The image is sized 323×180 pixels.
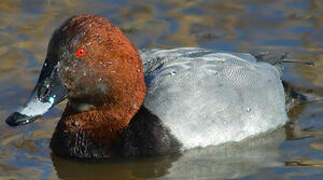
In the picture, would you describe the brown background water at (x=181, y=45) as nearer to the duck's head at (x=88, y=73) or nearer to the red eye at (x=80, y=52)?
the duck's head at (x=88, y=73)

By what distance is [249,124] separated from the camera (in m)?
6.99

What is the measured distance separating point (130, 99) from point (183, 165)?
72cm

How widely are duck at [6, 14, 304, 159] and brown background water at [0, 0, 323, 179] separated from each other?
0.15m

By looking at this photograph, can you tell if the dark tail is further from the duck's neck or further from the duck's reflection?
the duck's neck

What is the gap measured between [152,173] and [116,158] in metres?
0.34

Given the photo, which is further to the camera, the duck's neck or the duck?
the duck's neck

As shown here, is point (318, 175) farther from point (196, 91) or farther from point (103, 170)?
point (103, 170)

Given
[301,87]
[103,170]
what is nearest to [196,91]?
[103,170]

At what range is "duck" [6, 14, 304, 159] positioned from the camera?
6.36 meters

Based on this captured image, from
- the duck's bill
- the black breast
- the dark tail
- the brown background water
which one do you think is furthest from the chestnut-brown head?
the dark tail

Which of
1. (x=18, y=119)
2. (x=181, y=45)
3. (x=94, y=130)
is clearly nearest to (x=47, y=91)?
(x=18, y=119)

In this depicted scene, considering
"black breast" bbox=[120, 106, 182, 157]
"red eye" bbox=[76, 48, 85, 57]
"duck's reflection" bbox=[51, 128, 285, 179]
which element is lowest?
"duck's reflection" bbox=[51, 128, 285, 179]

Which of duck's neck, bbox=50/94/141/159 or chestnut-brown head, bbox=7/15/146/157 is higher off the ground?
chestnut-brown head, bbox=7/15/146/157

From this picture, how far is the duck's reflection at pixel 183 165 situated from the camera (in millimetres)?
6535
